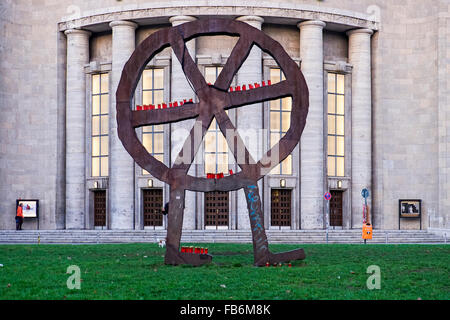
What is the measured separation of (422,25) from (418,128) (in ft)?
26.0

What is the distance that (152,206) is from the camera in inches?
2052

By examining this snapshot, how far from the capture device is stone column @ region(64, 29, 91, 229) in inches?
2078

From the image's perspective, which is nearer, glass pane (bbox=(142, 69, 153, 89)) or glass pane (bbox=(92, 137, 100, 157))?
glass pane (bbox=(142, 69, 153, 89))

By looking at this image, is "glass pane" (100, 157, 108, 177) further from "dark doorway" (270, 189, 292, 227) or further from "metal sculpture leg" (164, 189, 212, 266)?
"metal sculpture leg" (164, 189, 212, 266)

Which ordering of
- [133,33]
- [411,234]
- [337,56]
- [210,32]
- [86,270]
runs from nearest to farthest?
[86,270], [210,32], [411,234], [133,33], [337,56]

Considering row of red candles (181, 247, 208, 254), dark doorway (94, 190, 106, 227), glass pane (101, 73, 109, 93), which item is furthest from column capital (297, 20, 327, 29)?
row of red candles (181, 247, 208, 254)

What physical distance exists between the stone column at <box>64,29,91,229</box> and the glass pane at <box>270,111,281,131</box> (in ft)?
46.0

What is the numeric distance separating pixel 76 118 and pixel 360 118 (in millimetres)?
21105

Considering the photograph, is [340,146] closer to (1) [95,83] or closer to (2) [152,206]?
(2) [152,206]

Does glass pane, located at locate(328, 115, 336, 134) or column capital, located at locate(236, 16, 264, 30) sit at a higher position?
column capital, located at locate(236, 16, 264, 30)

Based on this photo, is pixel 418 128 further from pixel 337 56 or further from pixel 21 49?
pixel 21 49
